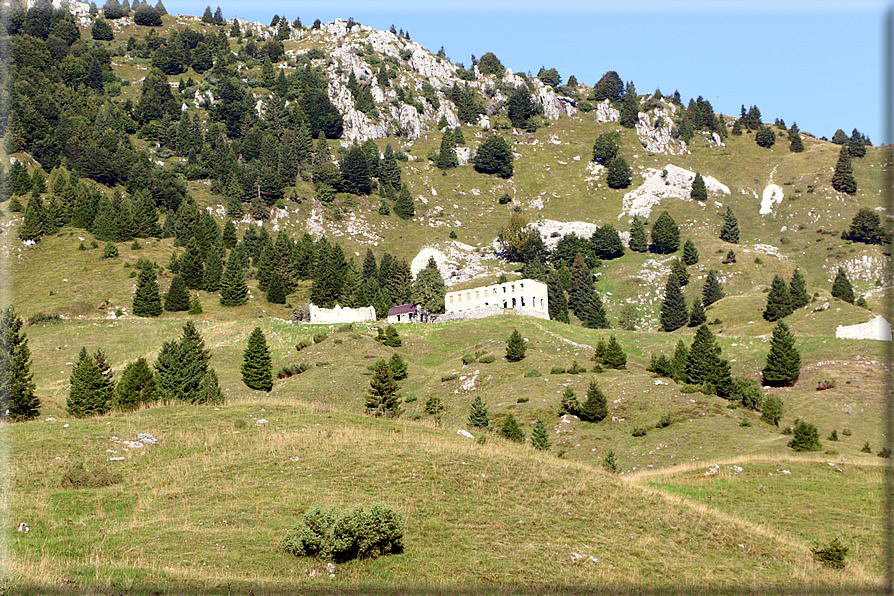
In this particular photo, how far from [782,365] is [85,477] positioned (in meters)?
74.4

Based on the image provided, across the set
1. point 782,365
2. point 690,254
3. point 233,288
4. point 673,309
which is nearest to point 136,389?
point 782,365

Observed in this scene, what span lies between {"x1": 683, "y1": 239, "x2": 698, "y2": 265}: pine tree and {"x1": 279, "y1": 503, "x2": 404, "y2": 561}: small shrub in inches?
6134

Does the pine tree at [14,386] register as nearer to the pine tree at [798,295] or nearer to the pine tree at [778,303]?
the pine tree at [778,303]

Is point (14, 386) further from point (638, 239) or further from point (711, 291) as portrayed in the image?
point (638, 239)

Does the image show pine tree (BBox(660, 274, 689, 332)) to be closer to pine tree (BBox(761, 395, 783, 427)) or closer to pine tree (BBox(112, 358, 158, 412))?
pine tree (BBox(761, 395, 783, 427))

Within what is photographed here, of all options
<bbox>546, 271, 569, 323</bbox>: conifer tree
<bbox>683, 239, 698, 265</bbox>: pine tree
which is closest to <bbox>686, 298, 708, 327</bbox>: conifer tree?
<bbox>546, 271, 569, 323</bbox>: conifer tree

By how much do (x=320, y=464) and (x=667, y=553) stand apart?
552 inches

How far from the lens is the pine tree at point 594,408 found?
201 feet

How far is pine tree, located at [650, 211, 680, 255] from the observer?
17725 cm

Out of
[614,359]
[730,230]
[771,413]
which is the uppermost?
[730,230]

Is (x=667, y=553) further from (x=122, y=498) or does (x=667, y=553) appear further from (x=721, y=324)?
(x=721, y=324)

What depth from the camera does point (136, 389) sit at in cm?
4769

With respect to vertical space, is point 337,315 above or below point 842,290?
below

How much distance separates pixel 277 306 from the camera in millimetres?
123625
